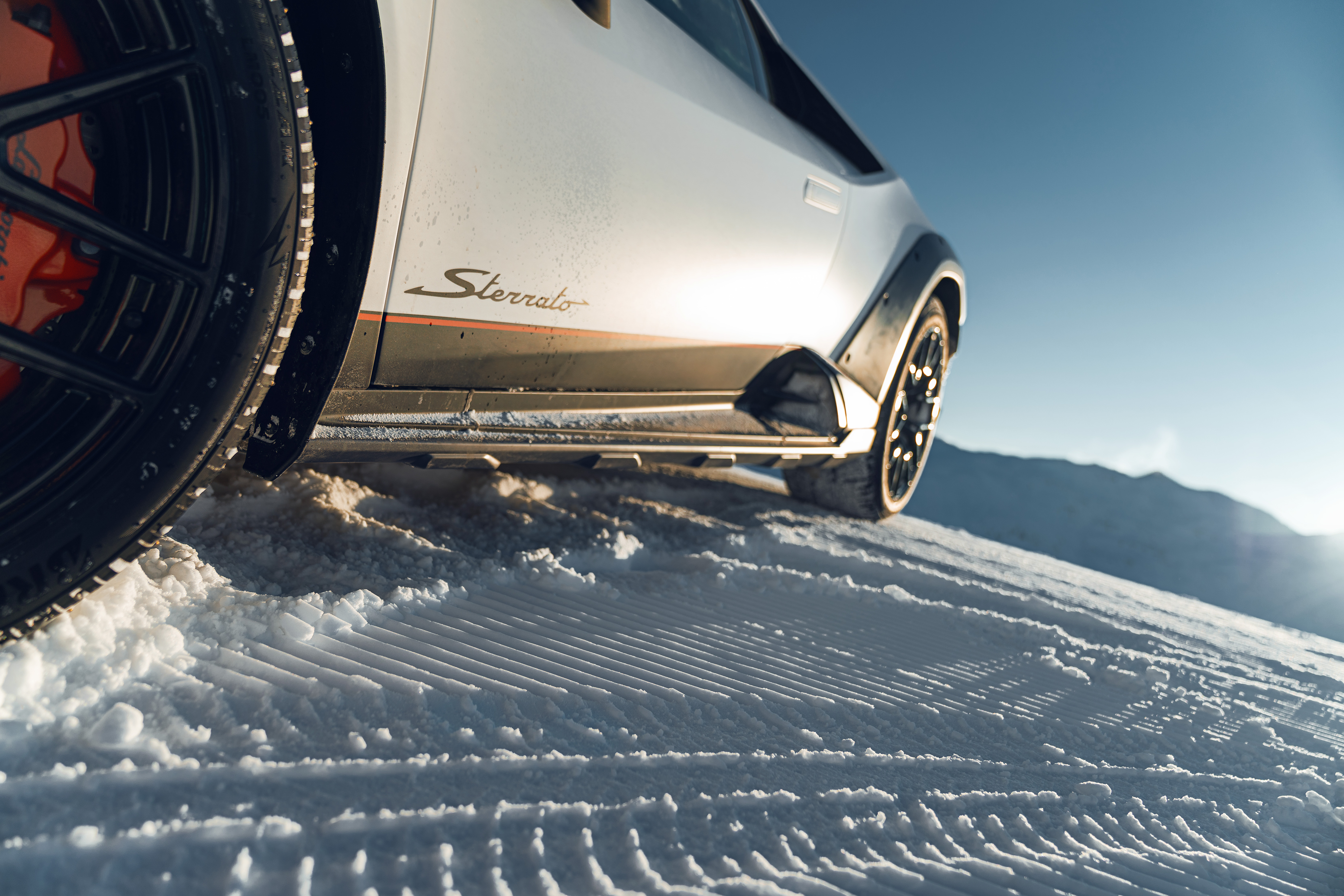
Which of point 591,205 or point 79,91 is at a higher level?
point 591,205

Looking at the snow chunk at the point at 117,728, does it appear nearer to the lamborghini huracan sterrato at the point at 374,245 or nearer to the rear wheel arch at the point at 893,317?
the lamborghini huracan sterrato at the point at 374,245

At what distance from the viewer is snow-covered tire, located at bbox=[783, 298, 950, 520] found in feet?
10.7

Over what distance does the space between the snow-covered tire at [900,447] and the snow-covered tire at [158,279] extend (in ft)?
8.49

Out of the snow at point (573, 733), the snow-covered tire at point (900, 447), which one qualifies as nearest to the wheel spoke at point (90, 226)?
the snow at point (573, 733)

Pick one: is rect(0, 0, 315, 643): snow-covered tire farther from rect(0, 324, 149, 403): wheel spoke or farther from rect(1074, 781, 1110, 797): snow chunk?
→ rect(1074, 781, 1110, 797): snow chunk

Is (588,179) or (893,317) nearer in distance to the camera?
(588,179)

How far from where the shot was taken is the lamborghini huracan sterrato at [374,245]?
96 cm

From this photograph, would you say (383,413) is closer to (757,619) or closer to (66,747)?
(66,747)

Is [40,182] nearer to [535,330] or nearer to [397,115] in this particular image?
[397,115]

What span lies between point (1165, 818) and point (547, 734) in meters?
1.14

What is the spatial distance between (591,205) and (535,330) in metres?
0.30

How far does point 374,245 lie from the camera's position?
129cm

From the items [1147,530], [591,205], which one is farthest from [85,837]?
[1147,530]

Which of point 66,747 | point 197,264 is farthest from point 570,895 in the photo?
point 197,264
